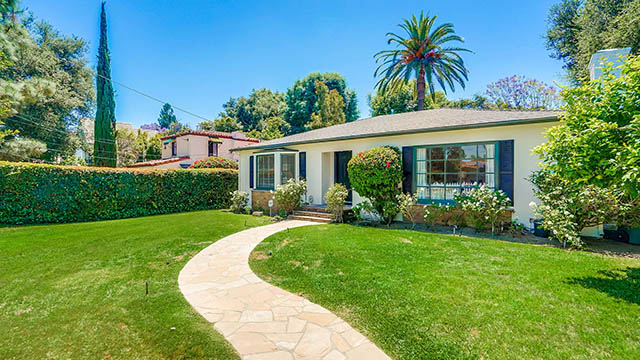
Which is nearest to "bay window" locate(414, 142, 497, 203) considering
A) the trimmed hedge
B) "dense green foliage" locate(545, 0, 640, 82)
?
"dense green foliage" locate(545, 0, 640, 82)

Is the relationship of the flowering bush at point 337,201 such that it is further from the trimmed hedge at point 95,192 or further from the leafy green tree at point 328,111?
the leafy green tree at point 328,111

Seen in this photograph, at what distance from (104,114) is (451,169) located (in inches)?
927

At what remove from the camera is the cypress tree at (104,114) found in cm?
1902

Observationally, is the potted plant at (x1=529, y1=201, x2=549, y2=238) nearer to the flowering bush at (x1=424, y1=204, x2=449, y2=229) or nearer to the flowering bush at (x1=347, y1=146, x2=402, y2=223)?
the flowering bush at (x1=424, y1=204, x2=449, y2=229)

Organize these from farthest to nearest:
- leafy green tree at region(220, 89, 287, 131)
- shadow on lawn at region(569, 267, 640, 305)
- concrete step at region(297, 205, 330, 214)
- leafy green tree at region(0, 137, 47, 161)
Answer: leafy green tree at region(220, 89, 287, 131) → leafy green tree at region(0, 137, 47, 161) → concrete step at region(297, 205, 330, 214) → shadow on lawn at region(569, 267, 640, 305)

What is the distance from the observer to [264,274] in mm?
4930

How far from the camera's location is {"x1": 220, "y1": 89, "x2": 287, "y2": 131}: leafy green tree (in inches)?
1485

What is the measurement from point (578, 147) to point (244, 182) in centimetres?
1284

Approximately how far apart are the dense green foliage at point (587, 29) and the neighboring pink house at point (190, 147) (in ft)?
75.4

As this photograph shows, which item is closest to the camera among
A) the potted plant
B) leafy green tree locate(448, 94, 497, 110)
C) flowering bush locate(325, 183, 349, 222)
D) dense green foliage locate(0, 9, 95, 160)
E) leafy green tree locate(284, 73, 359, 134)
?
the potted plant

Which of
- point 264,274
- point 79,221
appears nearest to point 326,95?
point 79,221

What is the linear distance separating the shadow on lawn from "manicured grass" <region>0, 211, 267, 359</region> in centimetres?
492

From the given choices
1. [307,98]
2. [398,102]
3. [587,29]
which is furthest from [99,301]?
[307,98]

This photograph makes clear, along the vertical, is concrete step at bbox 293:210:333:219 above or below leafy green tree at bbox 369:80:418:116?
below
